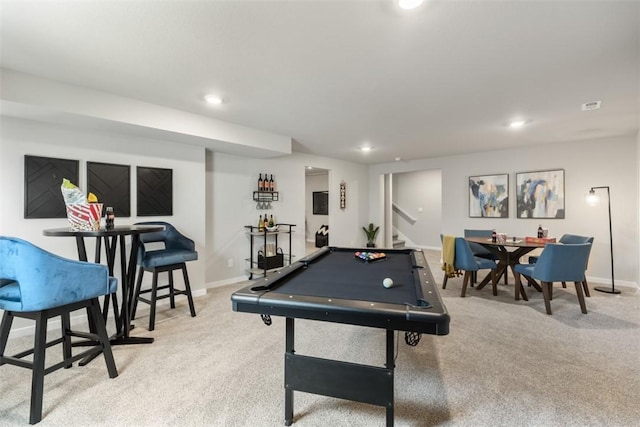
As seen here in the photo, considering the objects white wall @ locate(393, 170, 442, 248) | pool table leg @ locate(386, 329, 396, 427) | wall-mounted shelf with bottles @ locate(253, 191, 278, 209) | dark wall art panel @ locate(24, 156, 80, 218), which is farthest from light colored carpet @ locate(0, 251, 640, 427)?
white wall @ locate(393, 170, 442, 248)

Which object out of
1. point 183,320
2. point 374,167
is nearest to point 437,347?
point 183,320

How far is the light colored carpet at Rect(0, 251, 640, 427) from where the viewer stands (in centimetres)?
165

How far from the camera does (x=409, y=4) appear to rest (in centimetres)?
154

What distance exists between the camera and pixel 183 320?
3.06 meters

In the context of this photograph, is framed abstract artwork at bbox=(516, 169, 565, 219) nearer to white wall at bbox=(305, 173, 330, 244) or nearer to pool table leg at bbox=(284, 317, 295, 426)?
white wall at bbox=(305, 173, 330, 244)

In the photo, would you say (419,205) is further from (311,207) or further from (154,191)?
(154,191)

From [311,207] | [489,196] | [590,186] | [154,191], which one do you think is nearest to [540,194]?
[590,186]

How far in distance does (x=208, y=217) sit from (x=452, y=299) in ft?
11.7

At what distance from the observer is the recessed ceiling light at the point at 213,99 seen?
284cm

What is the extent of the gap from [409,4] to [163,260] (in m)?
2.93

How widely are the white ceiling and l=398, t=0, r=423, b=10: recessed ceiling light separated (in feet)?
0.19

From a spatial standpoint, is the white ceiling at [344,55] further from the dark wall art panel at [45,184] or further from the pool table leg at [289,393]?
the pool table leg at [289,393]

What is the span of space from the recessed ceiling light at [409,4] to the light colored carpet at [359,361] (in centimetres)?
226

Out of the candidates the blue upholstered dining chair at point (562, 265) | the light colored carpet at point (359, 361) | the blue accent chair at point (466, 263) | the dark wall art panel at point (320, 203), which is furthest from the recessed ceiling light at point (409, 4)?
the dark wall art panel at point (320, 203)
